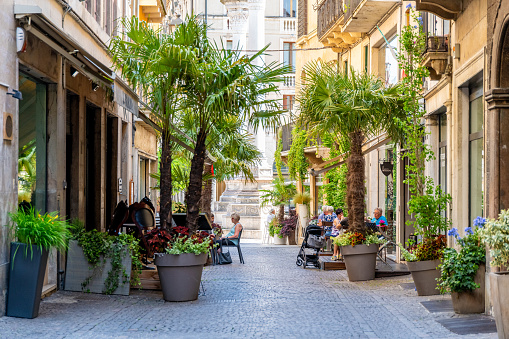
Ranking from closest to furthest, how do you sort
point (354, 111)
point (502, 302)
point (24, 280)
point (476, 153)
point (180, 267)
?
1. point (502, 302)
2. point (24, 280)
3. point (180, 267)
4. point (476, 153)
5. point (354, 111)

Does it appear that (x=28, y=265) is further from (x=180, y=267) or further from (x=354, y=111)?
(x=354, y=111)

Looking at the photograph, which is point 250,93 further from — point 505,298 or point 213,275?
point 505,298

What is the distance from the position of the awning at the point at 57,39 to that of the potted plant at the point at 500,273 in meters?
5.55

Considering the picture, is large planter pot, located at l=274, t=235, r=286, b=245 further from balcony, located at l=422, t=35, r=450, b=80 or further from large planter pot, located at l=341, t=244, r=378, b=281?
balcony, located at l=422, t=35, r=450, b=80

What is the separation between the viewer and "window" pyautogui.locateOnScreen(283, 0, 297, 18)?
64.6 metres

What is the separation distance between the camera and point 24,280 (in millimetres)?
8781

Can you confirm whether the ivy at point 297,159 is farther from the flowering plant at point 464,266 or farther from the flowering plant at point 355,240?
the flowering plant at point 464,266

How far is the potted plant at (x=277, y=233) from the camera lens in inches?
1246

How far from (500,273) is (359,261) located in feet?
22.5

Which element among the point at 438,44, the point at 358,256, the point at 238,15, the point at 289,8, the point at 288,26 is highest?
the point at 289,8

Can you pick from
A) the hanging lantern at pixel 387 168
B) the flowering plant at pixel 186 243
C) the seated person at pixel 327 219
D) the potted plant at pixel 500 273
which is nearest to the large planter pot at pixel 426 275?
the flowering plant at pixel 186 243

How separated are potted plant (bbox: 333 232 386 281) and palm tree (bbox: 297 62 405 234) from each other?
63 centimetres

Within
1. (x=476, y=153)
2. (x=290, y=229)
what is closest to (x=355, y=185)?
(x=476, y=153)

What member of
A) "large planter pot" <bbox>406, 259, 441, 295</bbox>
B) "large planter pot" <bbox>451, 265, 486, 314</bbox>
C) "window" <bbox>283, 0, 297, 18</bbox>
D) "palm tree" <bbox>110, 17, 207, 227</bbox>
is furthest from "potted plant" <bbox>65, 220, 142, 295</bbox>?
"window" <bbox>283, 0, 297, 18</bbox>
